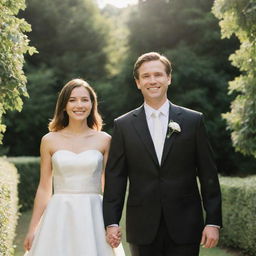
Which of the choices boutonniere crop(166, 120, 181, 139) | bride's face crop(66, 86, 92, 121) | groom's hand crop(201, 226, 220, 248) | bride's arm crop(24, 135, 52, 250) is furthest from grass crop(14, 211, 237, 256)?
boutonniere crop(166, 120, 181, 139)

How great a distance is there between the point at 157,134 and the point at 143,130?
11 cm

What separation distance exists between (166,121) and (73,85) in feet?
3.91

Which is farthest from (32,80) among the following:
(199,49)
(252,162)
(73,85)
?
(73,85)

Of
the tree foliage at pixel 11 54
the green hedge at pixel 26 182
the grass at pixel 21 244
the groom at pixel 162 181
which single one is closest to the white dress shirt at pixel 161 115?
the groom at pixel 162 181

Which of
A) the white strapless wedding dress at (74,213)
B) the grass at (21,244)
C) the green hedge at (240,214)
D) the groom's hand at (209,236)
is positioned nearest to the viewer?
the groom's hand at (209,236)

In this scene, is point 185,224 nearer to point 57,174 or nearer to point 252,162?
point 57,174

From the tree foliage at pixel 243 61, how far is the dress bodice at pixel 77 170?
13.8 ft

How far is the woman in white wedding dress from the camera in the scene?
16.0ft

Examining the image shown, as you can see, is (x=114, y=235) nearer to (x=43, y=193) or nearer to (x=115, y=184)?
(x=115, y=184)

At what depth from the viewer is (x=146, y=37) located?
81.8ft

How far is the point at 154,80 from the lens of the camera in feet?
13.5

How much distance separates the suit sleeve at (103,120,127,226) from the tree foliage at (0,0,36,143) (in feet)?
6.16

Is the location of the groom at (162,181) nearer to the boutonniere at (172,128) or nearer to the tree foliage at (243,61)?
the boutonniere at (172,128)

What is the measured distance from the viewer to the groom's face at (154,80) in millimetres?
4141
